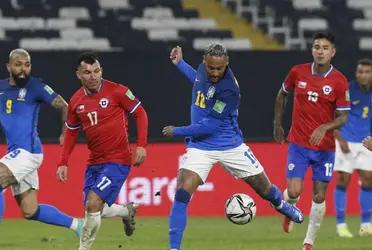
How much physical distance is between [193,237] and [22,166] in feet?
10.3

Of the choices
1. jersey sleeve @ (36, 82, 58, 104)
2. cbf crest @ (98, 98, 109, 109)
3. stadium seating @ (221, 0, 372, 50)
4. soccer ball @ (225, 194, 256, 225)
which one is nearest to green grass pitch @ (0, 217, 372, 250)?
soccer ball @ (225, 194, 256, 225)

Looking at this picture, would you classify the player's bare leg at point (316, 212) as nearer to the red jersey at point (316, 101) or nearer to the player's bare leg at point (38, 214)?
the red jersey at point (316, 101)

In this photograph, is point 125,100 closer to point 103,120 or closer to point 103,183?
point 103,120

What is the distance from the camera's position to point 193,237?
53.5 ft

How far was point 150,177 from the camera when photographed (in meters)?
19.3

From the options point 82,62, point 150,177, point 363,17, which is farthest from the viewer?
point 363,17

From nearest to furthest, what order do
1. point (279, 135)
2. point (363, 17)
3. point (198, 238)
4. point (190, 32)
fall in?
point (279, 135)
point (198, 238)
point (190, 32)
point (363, 17)

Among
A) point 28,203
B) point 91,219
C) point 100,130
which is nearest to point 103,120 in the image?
point 100,130

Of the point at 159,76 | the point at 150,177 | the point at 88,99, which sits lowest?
the point at 150,177

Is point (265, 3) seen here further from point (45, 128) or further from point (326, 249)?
point (326, 249)

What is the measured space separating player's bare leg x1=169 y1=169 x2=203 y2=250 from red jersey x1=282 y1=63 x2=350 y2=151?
204cm

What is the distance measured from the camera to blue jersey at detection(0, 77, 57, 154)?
1410 centimetres

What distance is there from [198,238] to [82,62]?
4.22m

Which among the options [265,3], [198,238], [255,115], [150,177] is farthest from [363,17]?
[198,238]
